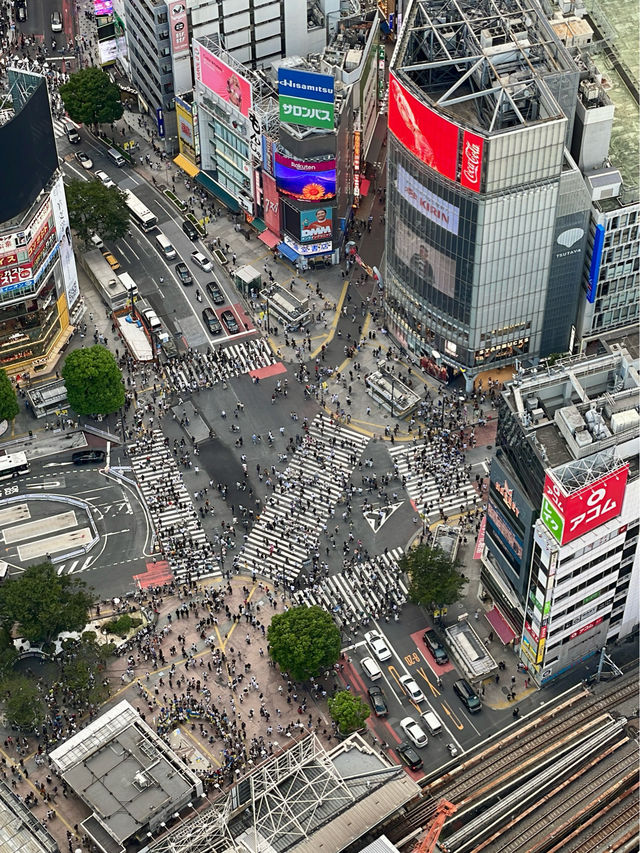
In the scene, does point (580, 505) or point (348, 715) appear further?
point (348, 715)

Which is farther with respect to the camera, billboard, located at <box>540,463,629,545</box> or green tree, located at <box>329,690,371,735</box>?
green tree, located at <box>329,690,371,735</box>

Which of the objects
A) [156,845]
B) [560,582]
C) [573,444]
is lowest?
[156,845]

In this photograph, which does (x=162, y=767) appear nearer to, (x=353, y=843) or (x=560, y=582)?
(x=353, y=843)

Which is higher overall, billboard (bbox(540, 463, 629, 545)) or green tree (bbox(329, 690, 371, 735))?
billboard (bbox(540, 463, 629, 545))

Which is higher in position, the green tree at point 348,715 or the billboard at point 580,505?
the billboard at point 580,505

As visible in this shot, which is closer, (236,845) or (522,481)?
(236,845)

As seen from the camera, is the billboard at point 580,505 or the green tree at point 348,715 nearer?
the billboard at point 580,505

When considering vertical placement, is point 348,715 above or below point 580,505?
below

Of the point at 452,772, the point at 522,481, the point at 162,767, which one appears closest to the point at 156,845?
the point at 162,767
